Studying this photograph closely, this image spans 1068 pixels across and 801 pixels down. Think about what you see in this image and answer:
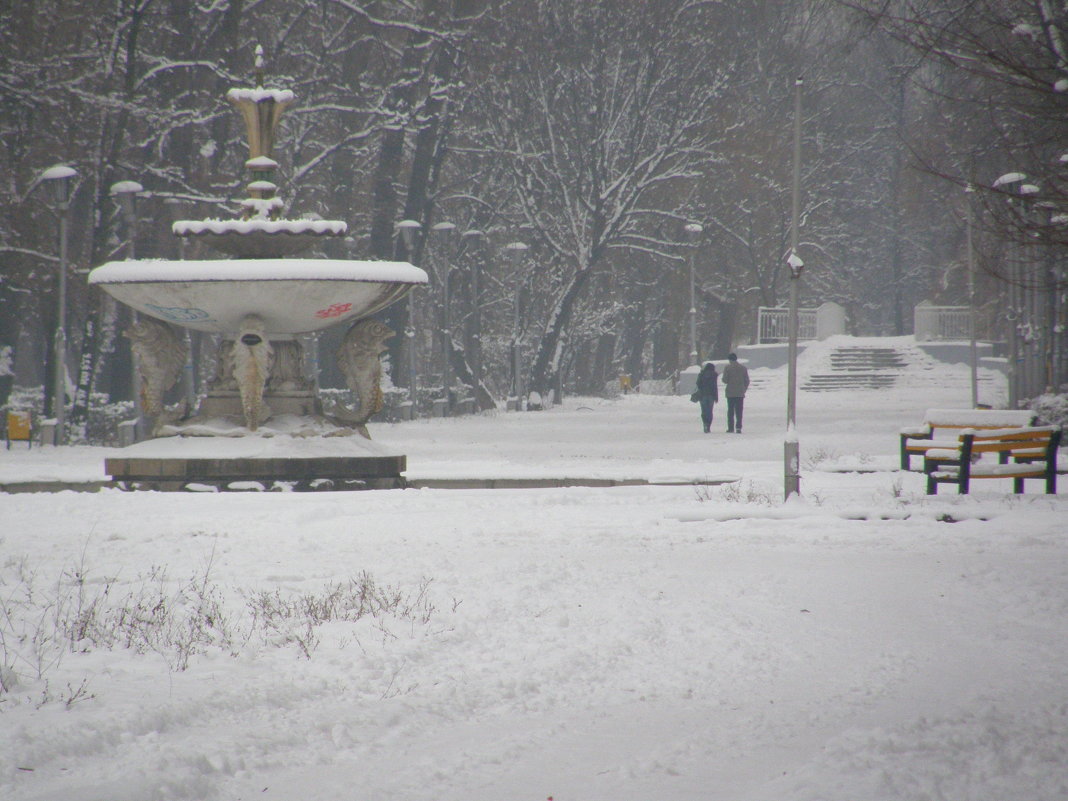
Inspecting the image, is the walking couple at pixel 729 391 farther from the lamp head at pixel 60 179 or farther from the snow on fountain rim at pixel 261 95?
the lamp head at pixel 60 179

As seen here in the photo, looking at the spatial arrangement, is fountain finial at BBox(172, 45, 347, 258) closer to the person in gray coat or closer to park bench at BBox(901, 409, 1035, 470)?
park bench at BBox(901, 409, 1035, 470)

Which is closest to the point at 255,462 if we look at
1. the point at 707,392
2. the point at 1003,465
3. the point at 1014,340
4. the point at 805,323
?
the point at 1003,465

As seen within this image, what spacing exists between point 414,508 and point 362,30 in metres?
22.8

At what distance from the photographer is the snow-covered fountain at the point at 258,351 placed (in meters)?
13.3

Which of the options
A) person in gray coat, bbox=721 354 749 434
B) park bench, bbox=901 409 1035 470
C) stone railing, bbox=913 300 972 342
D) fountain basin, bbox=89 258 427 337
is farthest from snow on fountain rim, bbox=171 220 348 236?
stone railing, bbox=913 300 972 342

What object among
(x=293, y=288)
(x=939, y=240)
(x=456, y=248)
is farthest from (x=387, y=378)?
(x=939, y=240)

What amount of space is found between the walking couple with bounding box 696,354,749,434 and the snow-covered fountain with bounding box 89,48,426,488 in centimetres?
1225

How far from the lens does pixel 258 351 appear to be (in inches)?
548

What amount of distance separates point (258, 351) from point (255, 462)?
1444 mm

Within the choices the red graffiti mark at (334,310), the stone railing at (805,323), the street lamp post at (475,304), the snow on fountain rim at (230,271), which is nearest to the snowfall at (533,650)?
the snow on fountain rim at (230,271)

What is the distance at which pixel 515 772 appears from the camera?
4383 mm

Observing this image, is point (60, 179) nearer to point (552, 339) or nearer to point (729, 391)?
point (729, 391)

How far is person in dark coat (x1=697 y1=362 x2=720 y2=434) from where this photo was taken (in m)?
26.1

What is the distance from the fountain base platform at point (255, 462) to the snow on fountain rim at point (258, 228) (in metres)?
2.32
